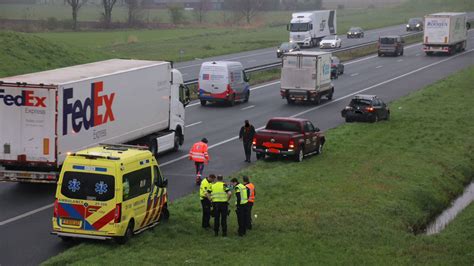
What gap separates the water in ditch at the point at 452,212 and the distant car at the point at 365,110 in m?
10.8

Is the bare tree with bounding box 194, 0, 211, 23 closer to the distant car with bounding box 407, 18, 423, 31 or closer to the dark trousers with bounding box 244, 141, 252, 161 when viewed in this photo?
the distant car with bounding box 407, 18, 423, 31

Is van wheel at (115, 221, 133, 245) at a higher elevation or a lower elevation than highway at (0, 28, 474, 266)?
higher

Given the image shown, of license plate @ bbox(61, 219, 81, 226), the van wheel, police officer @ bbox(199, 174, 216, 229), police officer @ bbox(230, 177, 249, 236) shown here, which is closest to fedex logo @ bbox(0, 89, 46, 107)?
police officer @ bbox(199, 174, 216, 229)

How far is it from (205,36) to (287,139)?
83.9 meters

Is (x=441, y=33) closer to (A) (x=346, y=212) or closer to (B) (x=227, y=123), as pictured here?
(B) (x=227, y=123)

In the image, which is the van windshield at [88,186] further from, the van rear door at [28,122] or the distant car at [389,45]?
the distant car at [389,45]

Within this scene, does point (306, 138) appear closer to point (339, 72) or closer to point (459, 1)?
point (339, 72)

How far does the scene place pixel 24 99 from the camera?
1074 inches

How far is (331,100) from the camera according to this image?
56.6m

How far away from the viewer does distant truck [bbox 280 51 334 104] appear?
53156mm

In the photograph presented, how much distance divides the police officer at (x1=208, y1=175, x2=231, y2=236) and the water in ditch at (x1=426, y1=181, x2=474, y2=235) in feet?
22.3

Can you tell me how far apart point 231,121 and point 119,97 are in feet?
50.7

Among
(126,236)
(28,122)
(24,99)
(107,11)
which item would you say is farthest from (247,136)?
(107,11)

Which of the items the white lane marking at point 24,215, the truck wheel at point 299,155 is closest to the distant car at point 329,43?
the truck wheel at point 299,155
